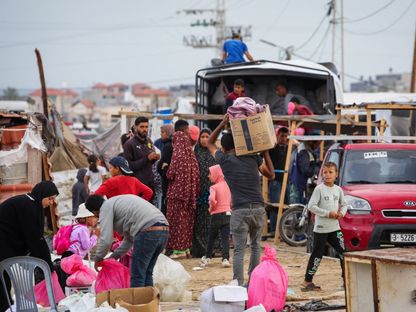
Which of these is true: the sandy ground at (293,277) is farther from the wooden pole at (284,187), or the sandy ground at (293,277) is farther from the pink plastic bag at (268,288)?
the pink plastic bag at (268,288)

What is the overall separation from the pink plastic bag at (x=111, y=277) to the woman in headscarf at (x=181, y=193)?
483cm

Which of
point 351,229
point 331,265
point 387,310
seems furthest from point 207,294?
point 331,265

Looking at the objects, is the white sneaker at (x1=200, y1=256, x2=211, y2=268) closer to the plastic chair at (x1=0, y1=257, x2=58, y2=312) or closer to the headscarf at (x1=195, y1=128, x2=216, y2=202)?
the headscarf at (x1=195, y1=128, x2=216, y2=202)

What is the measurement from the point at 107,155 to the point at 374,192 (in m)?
13.2

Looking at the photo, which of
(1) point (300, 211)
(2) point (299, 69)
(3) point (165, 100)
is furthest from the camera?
(3) point (165, 100)

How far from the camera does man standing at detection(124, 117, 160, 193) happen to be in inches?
601

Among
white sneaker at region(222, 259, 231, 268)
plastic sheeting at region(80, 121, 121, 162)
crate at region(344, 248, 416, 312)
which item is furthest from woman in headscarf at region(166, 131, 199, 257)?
plastic sheeting at region(80, 121, 121, 162)

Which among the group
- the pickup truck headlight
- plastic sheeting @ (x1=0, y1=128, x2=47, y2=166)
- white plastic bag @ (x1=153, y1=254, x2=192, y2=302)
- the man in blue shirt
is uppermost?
the man in blue shirt

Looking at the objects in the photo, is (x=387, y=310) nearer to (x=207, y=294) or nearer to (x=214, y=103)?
(x=207, y=294)

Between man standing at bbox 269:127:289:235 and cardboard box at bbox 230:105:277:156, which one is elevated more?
cardboard box at bbox 230:105:277:156

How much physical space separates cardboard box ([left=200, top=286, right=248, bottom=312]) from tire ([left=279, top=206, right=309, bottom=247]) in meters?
7.02

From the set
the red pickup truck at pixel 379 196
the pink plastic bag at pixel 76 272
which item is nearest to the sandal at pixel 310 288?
the red pickup truck at pixel 379 196

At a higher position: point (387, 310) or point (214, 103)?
point (214, 103)

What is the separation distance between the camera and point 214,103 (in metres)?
22.4
